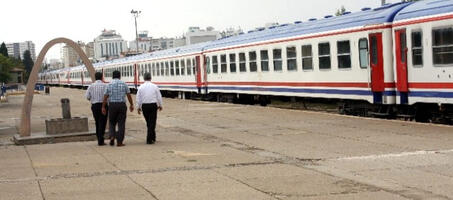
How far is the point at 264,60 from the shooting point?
2725cm

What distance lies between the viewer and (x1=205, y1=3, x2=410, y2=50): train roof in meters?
18.6

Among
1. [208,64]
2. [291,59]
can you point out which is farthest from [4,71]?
[291,59]

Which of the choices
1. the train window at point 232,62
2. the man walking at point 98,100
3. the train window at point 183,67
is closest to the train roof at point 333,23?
the train window at point 232,62

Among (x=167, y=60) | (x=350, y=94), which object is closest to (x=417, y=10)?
(x=350, y=94)

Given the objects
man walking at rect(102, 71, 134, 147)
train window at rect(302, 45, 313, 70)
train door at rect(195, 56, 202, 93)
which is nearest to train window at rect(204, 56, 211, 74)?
train door at rect(195, 56, 202, 93)

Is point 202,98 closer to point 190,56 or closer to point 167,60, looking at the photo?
point 190,56

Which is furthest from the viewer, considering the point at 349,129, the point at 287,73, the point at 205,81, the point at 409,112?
the point at 205,81

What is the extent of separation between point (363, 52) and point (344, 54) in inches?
46.2

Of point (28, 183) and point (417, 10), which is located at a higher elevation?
point (417, 10)

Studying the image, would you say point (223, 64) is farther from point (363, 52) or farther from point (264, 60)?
point (363, 52)

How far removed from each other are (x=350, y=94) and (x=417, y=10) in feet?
13.6

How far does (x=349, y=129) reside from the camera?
54.5 ft

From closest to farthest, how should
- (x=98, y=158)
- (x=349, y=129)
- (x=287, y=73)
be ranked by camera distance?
(x=98, y=158), (x=349, y=129), (x=287, y=73)

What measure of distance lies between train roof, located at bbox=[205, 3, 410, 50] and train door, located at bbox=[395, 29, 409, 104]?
28.9 inches
